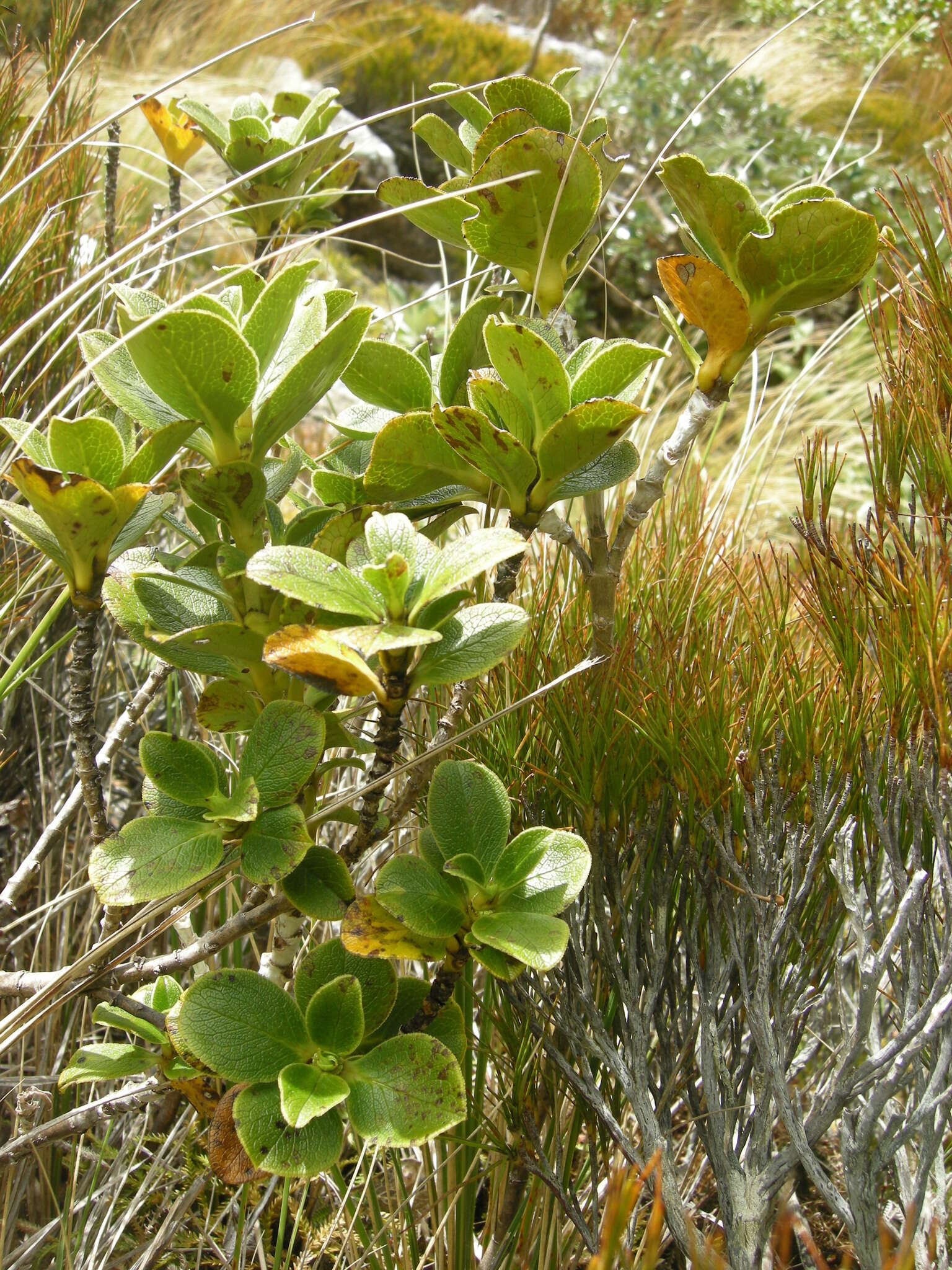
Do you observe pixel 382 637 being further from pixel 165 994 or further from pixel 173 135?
pixel 173 135

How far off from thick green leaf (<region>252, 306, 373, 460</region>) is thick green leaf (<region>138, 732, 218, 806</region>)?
17 cm

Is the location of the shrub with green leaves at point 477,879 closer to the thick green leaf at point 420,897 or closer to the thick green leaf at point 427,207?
the thick green leaf at point 420,897

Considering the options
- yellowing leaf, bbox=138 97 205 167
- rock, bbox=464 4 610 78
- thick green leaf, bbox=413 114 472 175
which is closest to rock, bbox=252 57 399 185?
rock, bbox=464 4 610 78

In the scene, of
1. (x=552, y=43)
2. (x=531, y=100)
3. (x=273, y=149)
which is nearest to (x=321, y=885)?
(x=531, y=100)

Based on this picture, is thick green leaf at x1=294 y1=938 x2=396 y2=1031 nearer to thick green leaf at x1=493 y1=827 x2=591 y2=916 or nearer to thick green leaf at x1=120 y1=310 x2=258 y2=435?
thick green leaf at x1=493 y1=827 x2=591 y2=916

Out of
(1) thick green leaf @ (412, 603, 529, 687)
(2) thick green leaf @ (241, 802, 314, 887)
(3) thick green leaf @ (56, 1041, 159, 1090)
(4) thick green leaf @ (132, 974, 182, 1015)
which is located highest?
(1) thick green leaf @ (412, 603, 529, 687)

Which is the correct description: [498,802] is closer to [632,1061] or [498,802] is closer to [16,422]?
[632,1061]

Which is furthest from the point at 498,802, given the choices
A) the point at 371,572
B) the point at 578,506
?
the point at 578,506

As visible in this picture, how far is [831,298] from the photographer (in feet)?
1.94

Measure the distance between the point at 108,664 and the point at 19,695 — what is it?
121 mm

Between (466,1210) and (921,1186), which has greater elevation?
(921,1186)

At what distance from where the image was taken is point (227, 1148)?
58 cm

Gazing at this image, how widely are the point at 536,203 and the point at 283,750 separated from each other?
356 mm

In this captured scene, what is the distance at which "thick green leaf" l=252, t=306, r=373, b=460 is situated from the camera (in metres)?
0.48
